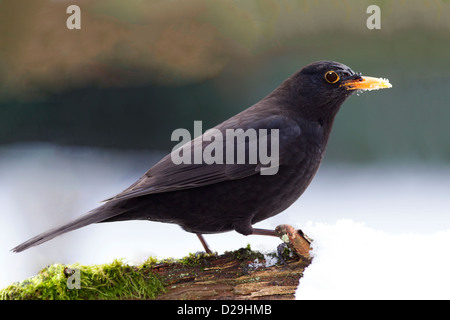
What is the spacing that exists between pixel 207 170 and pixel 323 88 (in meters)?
1.02

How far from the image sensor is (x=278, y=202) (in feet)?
10.6

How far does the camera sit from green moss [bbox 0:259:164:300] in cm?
279

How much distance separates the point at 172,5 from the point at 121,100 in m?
1.03

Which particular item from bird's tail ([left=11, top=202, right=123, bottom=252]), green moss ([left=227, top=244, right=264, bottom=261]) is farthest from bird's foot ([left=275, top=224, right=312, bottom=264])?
bird's tail ([left=11, top=202, right=123, bottom=252])

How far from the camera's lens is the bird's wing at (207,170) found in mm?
3129

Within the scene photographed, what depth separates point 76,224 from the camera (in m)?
3.00

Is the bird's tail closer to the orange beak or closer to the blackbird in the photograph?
the blackbird

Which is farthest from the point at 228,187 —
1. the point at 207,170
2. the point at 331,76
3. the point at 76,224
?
the point at 331,76
